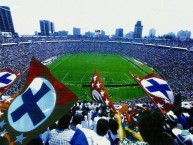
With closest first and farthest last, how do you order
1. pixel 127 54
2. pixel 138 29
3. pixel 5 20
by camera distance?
pixel 127 54
pixel 5 20
pixel 138 29

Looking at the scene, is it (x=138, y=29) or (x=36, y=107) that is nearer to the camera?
(x=36, y=107)

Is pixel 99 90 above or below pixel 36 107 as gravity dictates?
below

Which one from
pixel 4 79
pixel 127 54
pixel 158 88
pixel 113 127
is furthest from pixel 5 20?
pixel 113 127

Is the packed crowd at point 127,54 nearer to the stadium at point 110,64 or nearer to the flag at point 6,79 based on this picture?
the stadium at point 110,64

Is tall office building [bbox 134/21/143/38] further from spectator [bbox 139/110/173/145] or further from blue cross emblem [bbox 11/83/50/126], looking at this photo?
spectator [bbox 139/110/173/145]

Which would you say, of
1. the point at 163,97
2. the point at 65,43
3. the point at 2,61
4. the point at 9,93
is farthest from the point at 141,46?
the point at 163,97

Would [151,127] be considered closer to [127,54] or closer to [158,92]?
[158,92]

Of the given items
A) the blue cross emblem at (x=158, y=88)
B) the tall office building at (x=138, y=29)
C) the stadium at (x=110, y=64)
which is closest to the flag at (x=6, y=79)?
the blue cross emblem at (x=158, y=88)
